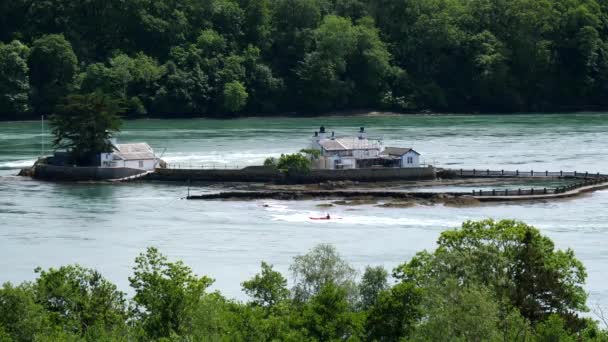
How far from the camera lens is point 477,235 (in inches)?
1702

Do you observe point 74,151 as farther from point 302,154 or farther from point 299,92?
point 299,92

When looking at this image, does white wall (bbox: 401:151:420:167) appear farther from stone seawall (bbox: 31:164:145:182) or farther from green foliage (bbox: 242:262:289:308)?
green foliage (bbox: 242:262:289:308)

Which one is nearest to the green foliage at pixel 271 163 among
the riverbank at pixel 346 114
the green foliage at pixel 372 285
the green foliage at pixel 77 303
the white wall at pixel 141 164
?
the white wall at pixel 141 164

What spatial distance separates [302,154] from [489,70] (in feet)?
239

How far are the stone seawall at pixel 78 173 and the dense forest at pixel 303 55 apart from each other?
183 ft

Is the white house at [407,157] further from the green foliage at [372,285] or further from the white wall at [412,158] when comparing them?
the green foliage at [372,285]

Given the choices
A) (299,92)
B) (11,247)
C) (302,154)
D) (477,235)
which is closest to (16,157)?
(302,154)

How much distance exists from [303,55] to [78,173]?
73024 millimetres

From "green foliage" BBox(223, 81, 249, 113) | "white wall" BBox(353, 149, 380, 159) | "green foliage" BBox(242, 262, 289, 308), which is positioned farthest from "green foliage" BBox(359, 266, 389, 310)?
"green foliage" BBox(223, 81, 249, 113)

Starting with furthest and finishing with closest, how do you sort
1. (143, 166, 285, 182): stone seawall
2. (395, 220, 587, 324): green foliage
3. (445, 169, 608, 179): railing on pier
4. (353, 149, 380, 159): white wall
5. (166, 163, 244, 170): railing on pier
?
(166, 163, 244, 170): railing on pier, (353, 149, 380, 159): white wall, (445, 169, 608, 179): railing on pier, (143, 166, 285, 182): stone seawall, (395, 220, 587, 324): green foliage

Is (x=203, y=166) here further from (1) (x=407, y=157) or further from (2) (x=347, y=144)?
(1) (x=407, y=157)

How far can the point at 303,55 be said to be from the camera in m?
164

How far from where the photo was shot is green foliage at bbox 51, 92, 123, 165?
95250 millimetres

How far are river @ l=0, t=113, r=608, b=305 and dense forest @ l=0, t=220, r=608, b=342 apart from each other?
929 centimetres
